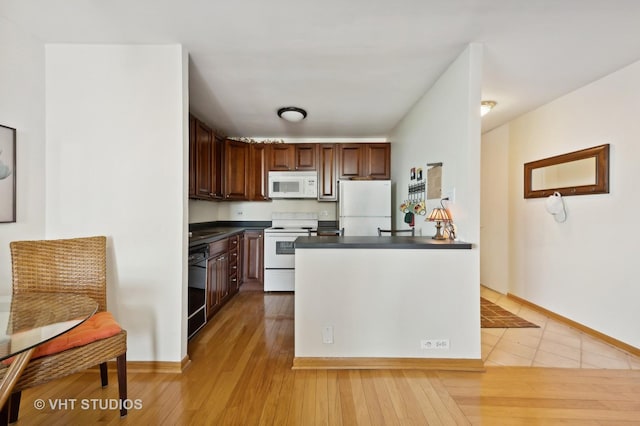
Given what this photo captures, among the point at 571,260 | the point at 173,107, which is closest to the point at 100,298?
the point at 173,107

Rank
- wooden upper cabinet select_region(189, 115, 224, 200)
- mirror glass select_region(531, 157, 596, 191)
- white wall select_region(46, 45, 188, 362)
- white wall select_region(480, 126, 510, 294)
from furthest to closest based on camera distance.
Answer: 1. white wall select_region(480, 126, 510, 294)
2. wooden upper cabinet select_region(189, 115, 224, 200)
3. mirror glass select_region(531, 157, 596, 191)
4. white wall select_region(46, 45, 188, 362)

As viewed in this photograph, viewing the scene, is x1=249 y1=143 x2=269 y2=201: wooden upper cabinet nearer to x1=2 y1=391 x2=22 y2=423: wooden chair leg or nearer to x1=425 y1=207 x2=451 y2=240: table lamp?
x1=425 y1=207 x2=451 y2=240: table lamp

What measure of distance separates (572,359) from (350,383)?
177 centimetres

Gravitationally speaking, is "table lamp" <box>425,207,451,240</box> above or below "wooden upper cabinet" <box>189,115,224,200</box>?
below

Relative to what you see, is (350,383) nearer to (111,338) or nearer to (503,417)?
(503,417)

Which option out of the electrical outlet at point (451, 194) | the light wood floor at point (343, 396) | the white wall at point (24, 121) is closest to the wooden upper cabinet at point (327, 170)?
the electrical outlet at point (451, 194)

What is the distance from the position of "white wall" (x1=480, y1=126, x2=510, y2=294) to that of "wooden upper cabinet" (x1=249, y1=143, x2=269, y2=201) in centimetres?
322

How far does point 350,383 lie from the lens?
184cm

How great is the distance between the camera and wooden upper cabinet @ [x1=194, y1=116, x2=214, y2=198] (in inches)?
121

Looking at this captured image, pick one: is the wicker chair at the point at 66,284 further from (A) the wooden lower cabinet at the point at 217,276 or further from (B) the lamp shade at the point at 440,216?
(B) the lamp shade at the point at 440,216

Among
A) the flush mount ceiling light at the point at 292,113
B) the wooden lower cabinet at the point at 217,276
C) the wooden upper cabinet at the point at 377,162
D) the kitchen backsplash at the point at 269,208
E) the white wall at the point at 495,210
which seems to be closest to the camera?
the wooden lower cabinet at the point at 217,276

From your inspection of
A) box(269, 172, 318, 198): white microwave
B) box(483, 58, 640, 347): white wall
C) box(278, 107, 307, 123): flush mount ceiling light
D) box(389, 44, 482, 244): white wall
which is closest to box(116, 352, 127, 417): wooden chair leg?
box(389, 44, 482, 244): white wall

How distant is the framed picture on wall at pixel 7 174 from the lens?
173cm

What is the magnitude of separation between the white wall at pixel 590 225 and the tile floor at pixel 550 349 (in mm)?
181
